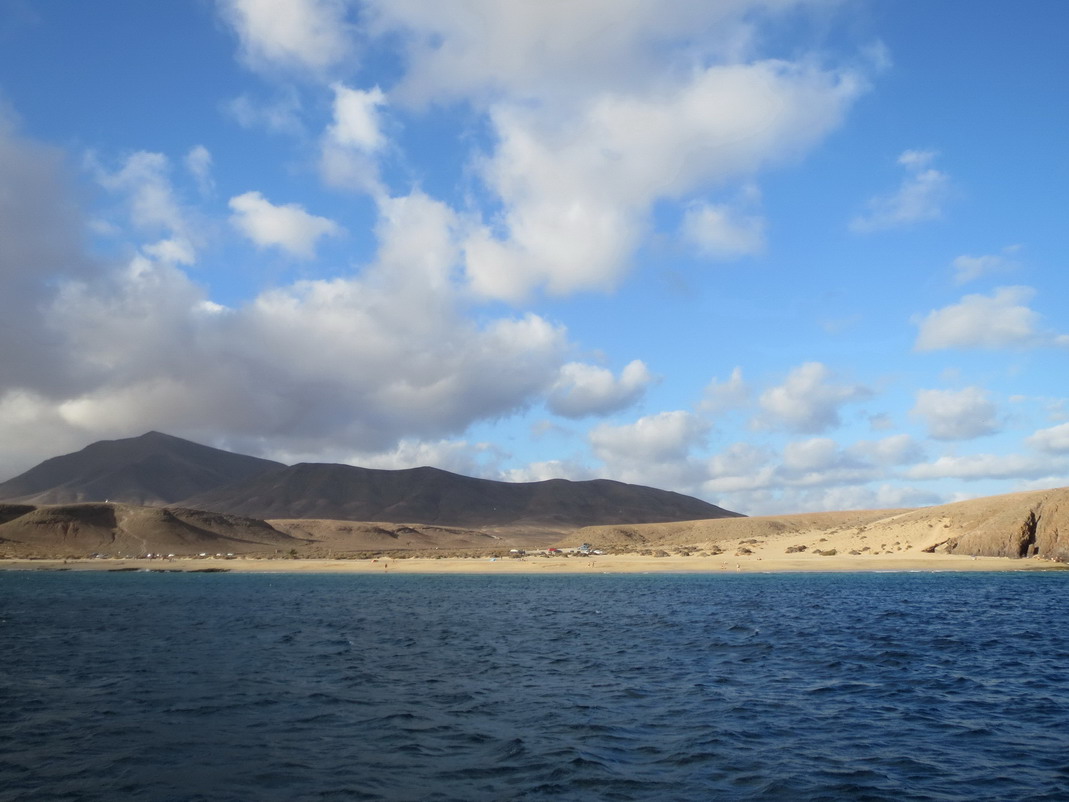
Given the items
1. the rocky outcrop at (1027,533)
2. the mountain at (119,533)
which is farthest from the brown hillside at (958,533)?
the mountain at (119,533)

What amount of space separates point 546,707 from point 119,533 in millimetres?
175992

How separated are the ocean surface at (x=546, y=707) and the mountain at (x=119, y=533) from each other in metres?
128

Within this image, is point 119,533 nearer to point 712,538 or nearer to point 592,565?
point 592,565

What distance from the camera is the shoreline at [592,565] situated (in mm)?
85988

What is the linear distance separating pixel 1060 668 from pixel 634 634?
16701 mm

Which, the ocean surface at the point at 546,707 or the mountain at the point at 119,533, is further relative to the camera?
the mountain at the point at 119,533

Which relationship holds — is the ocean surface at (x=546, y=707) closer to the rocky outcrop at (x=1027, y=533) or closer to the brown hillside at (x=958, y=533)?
the rocky outcrop at (x=1027, y=533)

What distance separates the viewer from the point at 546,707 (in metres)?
20.8

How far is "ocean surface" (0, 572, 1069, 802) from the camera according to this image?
48.3 feet

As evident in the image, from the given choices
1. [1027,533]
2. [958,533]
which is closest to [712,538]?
[958,533]

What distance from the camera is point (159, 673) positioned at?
1043 inches

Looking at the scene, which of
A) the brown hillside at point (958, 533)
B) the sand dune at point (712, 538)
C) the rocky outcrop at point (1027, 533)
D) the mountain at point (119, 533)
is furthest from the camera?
the mountain at point (119, 533)

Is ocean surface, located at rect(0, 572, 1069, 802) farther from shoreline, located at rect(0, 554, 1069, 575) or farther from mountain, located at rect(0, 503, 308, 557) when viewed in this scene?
mountain, located at rect(0, 503, 308, 557)

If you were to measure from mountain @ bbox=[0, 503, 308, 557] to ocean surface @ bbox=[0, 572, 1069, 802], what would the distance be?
128464 millimetres
